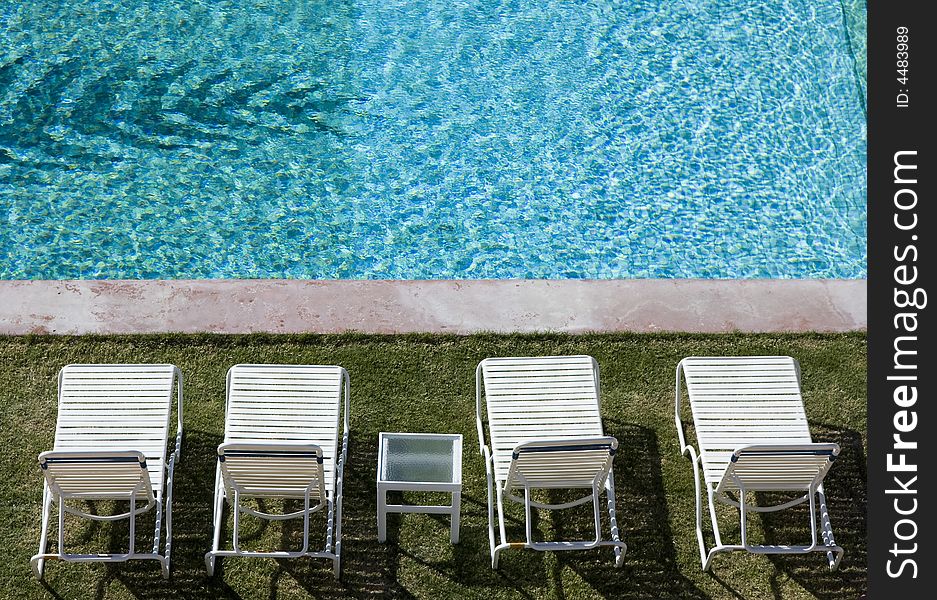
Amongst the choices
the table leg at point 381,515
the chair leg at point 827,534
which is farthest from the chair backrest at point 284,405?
the chair leg at point 827,534

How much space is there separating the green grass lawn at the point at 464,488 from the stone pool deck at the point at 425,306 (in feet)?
0.45

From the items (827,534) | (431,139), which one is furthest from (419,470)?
(431,139)

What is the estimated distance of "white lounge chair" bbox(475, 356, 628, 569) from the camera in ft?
21.4

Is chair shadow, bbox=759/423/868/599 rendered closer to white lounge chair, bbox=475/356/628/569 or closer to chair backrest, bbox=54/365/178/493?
white lounge chair, bbox=475/356/628/569

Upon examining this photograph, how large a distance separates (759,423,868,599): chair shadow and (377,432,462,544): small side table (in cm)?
224

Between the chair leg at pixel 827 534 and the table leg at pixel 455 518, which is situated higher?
the table leg at pixel 455 518

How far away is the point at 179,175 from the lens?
1043cm

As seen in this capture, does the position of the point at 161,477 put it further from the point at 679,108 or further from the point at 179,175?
the point at 679,108

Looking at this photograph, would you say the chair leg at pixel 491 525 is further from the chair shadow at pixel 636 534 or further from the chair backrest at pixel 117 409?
the chair backrest at pixel 117 409

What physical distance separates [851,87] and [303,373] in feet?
24.4

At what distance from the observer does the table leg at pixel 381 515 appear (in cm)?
675

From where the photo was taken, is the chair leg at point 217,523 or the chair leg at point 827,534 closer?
the chair leg at point 217,523

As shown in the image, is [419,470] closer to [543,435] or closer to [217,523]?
[543,435]

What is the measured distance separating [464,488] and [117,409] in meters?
2.49
